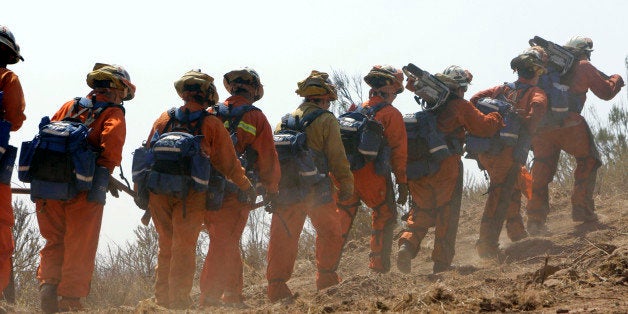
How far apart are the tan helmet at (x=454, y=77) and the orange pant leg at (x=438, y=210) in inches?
31.5

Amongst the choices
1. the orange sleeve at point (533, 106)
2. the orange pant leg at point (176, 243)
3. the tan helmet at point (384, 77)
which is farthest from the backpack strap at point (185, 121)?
the orange sleeve at point (533, 106)

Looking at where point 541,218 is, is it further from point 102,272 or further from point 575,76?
point 102,272

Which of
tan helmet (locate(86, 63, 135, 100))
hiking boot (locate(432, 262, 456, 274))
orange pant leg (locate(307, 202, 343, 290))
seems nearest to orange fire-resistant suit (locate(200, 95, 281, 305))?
orange pant leg (locate(307, 202, 343, 290))

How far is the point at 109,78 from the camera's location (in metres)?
7.10

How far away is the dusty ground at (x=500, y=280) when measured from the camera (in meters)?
5.16

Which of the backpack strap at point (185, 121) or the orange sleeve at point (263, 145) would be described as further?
the orange sleeve at point (263, 145)

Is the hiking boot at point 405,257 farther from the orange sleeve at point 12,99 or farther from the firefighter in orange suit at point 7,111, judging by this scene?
the orange sleeve at point 12,99

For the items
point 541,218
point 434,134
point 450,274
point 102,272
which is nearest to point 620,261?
point 450,274

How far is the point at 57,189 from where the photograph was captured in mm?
6555

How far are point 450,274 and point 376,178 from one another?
123 cm

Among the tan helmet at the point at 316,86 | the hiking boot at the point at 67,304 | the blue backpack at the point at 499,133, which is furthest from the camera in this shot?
the blue backpack at the point at 499,133

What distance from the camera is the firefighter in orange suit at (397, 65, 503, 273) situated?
927 cm

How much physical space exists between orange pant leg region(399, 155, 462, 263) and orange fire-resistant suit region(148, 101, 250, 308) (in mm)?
2678

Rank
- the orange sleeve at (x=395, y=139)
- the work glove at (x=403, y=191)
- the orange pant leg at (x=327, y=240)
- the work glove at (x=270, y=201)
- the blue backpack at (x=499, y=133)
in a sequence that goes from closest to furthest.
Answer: the work glove at (x=270, y=201) < the orange pant leg at (x=327, y=240) < the orange sleeve at (x=395, y=139) < the work glove at (x=403, y=191) < the blue backpack at (x=499, y=133)
